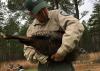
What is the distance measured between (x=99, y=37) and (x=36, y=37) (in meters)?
30.7

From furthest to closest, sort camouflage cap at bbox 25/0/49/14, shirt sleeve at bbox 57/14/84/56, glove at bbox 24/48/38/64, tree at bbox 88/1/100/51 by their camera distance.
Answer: tree at bbox 88/1/100/51 → glove at bbox 24/48/38/64 → camouflage cap at bbox 25/0/49/14 → shirt sleeve at bbox 57/14/84/56

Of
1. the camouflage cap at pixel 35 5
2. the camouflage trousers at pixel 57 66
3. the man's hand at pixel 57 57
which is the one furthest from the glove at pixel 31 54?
the camouflage cap at pixel 35 5

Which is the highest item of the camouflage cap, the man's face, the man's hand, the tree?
the camouflage cap

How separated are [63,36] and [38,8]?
0.41 m

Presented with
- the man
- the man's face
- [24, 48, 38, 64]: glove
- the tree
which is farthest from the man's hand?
the tree

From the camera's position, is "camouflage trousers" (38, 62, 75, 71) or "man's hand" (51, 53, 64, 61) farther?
"camouflage trousers" (38, 62, 75, 71)

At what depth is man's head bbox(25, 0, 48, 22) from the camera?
4695mm

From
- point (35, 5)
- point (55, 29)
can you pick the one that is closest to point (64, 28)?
point (55, 29)

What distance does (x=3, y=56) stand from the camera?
3275 cm

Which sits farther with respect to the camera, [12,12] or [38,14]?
[12,12]

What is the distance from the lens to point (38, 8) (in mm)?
4680

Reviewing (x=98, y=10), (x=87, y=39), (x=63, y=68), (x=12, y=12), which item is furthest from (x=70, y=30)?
(x=98, y=10)

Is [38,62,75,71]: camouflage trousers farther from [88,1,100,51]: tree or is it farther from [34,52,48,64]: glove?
[88,1,100,51]: tree

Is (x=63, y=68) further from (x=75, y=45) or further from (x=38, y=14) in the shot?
(x=38, y=14)
